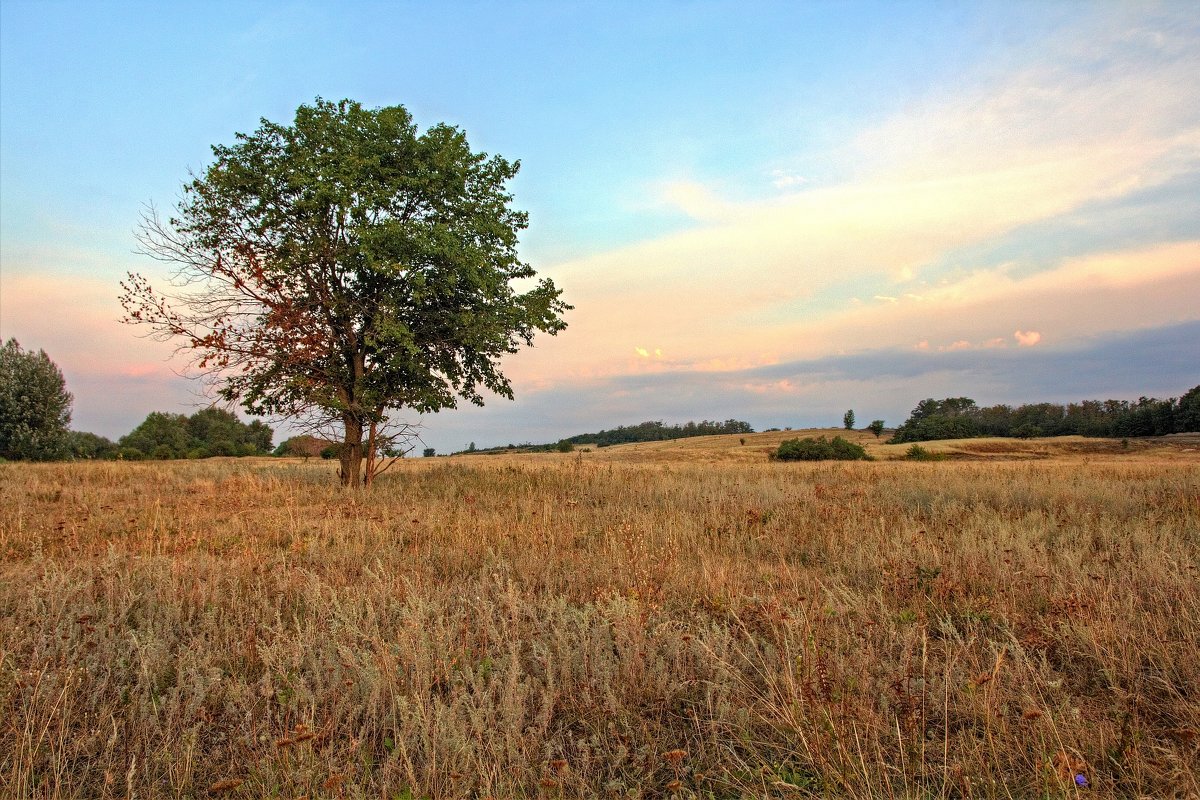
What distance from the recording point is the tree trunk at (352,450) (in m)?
16.2

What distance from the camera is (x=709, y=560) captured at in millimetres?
7395

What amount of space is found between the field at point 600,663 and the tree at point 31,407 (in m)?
51.7

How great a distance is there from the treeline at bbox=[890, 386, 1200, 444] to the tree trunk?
62.1 meters

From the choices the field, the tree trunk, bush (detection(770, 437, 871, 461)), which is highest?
the tree trunk

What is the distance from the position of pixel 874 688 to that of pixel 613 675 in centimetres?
172

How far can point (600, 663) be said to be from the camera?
4.37 m

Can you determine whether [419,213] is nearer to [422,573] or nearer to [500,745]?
[422,573]

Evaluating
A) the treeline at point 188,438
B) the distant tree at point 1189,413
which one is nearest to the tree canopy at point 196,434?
the treeline at point 188,438

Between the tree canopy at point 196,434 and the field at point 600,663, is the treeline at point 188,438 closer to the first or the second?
the tree canopy at point 196,434

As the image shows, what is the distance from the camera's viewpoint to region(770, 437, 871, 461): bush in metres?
45.2

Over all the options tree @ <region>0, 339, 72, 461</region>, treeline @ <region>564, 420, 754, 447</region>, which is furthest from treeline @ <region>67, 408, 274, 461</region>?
treeline @ <region>564, 420, 754, 447</region>

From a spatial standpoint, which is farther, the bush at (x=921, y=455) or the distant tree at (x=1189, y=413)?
the distant tree at (x=1189, y=413)

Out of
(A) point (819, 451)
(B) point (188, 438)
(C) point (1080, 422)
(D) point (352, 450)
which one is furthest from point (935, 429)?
(B) point (188, 438)

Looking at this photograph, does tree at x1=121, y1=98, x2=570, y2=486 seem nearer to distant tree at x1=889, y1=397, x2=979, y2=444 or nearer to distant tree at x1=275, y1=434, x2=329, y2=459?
distant tree at x1=275, y1=434, x2=329, y2=459
